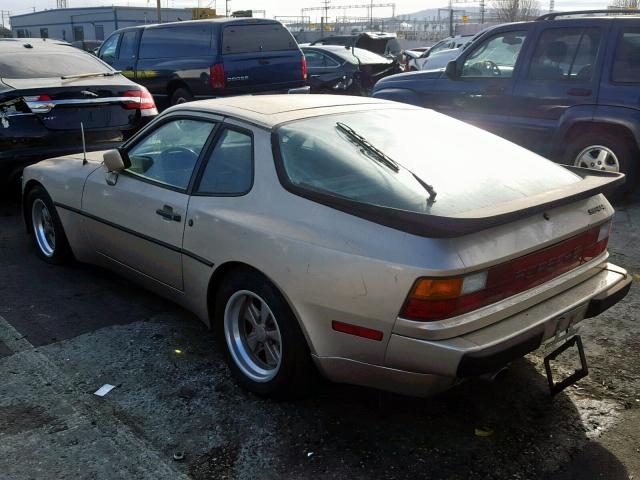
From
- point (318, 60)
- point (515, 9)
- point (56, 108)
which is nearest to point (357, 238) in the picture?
point (56, 108)

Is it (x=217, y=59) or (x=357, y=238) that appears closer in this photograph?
(x=357, y=238)

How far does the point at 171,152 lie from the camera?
3975 millimetres

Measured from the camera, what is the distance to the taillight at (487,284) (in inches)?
102

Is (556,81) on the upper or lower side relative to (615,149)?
upper

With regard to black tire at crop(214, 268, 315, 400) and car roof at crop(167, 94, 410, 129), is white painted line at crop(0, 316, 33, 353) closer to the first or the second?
black tire at crop(214, 268, 315, 400)

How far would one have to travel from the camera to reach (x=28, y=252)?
18.0 feet

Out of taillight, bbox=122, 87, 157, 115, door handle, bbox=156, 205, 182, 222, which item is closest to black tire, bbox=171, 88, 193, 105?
taillight, bbox=122, 87, 157, 115

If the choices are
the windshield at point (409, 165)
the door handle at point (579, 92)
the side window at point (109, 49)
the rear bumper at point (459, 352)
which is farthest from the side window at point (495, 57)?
the side window at point (109, 49)

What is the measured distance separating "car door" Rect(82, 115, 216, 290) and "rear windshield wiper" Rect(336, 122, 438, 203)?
795 millimetres

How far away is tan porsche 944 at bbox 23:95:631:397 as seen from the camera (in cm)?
263

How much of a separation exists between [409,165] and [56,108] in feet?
14.1

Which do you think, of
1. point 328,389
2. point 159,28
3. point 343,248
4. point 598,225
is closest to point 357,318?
point 343,248

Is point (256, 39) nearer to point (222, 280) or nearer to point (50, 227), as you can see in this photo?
point (50, 227)

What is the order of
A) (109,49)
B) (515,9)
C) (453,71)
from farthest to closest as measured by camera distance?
(515,9), (109,49), (453,71)
